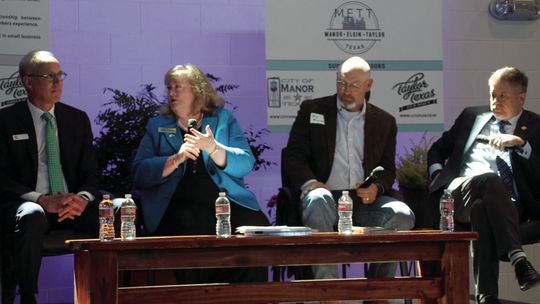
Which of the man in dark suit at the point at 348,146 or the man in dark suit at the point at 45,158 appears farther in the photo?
the man in dark suit at the point at 348,146

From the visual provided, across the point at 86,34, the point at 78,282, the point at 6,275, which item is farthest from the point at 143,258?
the point at 86,34

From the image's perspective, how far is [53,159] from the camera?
4.49m

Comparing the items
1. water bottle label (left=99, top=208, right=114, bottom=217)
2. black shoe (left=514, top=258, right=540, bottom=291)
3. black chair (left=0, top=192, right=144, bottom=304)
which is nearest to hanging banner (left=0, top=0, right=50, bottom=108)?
black chair (left=0, top=192, right=144, bottom=304)

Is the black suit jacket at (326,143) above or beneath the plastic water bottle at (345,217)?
above

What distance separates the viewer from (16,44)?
5004 mm

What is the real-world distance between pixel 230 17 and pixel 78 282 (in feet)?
9.37

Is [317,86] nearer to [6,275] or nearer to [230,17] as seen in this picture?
[230,17]

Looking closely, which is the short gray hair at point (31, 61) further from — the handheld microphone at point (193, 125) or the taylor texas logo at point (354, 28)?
the taylor texas logo at point (354, 28)

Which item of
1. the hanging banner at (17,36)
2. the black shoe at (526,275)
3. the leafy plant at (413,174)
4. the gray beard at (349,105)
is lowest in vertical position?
the black shoe at (526,275)

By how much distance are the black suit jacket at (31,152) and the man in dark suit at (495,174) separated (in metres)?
1.82

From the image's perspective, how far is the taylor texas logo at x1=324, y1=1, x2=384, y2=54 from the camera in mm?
5479

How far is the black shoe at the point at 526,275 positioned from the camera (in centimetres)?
405

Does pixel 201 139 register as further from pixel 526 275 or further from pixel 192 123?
pixel 526 275

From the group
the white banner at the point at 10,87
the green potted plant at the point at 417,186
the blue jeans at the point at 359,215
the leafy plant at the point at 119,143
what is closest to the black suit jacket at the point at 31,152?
the leafy plant at the point at 119,143
